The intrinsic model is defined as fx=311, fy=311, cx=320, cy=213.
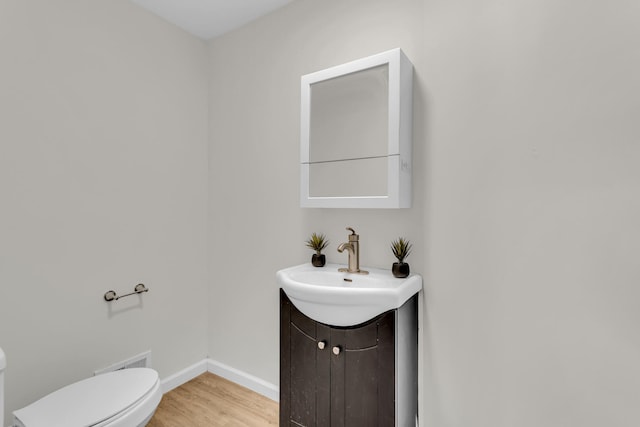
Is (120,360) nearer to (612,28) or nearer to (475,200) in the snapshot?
(475,200)

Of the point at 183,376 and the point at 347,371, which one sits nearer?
the point at 347,371

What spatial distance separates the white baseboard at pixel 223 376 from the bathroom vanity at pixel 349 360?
531 mm

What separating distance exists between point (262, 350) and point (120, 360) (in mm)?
806

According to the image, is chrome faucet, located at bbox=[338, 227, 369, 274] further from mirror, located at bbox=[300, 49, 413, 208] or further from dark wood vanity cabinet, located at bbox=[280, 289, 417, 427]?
dark wood vanity cabinet, located at bbox=[280, 289, 417, 427]

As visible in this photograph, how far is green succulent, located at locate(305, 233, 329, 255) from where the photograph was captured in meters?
1.69

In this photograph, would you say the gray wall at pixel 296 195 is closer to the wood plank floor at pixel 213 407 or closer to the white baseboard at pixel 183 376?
the white baseboard at pixel 183 376

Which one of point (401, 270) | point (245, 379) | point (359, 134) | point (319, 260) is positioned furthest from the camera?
point (245, 379)

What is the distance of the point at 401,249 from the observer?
143 cm

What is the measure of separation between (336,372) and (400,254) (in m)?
0.57

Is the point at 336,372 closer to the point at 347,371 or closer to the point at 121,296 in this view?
the point at 347,371

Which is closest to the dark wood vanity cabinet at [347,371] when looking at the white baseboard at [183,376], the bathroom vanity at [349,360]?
the bathroom vanity at [349,360]

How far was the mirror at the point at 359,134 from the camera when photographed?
135 cm

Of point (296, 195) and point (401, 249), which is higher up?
point (296, 195)

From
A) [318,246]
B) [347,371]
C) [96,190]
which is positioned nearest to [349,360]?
[347,371]
